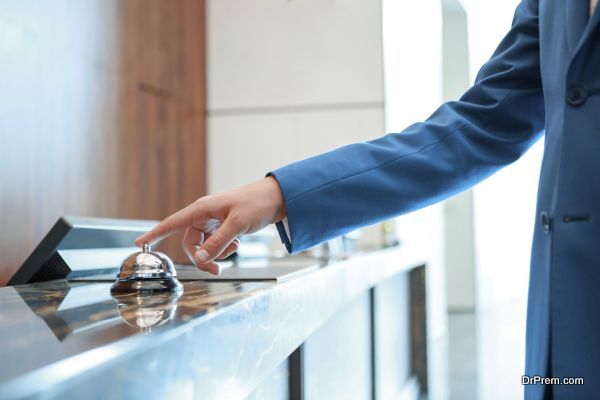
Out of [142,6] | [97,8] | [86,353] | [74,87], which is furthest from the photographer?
[142,6]

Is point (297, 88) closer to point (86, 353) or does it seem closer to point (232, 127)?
point (232, 127)

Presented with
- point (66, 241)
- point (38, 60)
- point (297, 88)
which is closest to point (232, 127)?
point (297, 88)

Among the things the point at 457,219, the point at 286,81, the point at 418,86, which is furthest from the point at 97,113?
the point at 457,219

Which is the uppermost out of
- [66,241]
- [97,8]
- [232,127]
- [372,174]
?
[97,8]

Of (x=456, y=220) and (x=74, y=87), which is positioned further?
(x=456, y=220)

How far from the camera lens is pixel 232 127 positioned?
18.8ft

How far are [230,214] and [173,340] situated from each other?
0.29m

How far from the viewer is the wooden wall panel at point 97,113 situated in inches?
132

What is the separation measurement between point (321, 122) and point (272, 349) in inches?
186

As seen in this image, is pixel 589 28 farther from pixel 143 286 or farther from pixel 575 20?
pixel 143 286

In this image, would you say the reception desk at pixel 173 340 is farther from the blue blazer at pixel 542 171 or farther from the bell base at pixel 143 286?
the blue blazer at pixel 542 171

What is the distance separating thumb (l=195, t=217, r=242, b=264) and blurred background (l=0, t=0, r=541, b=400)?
2691 mm

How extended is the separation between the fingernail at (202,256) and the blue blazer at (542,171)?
115mm

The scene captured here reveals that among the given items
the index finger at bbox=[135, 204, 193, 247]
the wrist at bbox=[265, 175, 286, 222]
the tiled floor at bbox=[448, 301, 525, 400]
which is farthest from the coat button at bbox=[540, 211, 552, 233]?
the tiled floor at bbox=[448, 301, 525, 400]
